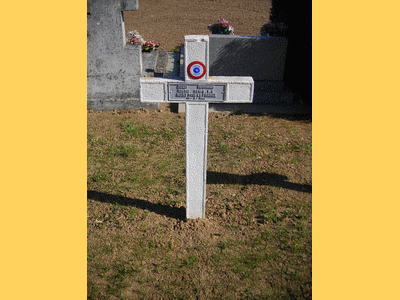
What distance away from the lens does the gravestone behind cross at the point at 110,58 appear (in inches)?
280

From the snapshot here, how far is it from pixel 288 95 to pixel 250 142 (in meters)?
2.35

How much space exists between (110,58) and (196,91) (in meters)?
4.17

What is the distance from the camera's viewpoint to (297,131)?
6969 millimetres

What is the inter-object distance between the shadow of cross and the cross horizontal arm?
12.2ft

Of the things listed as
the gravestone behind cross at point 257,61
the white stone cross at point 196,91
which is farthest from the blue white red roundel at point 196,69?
the gravestone behind cross at point 257,61

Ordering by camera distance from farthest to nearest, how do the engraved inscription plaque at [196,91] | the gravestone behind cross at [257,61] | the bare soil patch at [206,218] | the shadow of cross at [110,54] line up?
the gravestone behind cross at [257,61] → the shadow of cross at [110,54] → the engraved inscription plaque at [196,91] → the bare soil patch at [206,218]

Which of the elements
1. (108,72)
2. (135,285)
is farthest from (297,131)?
(135,285)

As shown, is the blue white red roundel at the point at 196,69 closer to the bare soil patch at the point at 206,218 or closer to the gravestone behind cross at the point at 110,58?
the bare soil patch at the point at 206,218

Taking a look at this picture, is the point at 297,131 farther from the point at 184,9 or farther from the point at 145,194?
the point at 184,9

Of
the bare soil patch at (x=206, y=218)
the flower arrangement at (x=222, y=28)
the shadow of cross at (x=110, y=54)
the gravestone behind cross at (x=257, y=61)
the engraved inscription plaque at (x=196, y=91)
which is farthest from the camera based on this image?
the flower arrangement at (x=222, y=28)

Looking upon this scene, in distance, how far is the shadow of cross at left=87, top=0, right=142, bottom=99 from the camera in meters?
7.09

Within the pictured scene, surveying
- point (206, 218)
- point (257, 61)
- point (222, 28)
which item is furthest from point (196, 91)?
point (222, 28)

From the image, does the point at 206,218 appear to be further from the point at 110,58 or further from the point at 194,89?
the point at 110,58

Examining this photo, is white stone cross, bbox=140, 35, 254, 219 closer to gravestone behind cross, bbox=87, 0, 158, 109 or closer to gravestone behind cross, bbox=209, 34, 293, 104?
gravestone behind cross, bbox=87, 0, 158, 109
